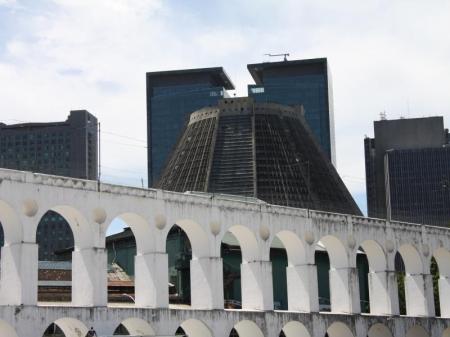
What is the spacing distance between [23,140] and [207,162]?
3203 inches

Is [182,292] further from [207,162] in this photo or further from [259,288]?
[207,162]

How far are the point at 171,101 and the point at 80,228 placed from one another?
132316 millimetres

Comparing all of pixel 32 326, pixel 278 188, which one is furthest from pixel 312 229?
pixel 278 188

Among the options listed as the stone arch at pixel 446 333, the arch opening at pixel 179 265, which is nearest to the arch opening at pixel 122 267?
the arch opening at pixel 179 265

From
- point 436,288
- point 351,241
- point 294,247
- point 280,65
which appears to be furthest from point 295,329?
point 280,65

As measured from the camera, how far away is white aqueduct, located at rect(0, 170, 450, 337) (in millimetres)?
37250

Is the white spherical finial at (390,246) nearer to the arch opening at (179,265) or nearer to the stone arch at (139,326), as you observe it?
the arch opening at (179,265)

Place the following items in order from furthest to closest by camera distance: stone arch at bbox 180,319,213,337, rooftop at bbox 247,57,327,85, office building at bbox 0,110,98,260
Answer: rooftop at bbox 247,57,327,85 → office building at bbox 0,110,98,260 → stone arch at bbox 180,319,213,337

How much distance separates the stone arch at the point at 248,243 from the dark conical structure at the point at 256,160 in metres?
41.6

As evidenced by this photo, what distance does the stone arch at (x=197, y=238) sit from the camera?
148 feet

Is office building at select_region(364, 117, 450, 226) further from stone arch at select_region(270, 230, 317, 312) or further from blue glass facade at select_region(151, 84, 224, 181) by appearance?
stone arch at select_region(270, 230, 317, 312)

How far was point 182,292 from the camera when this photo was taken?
190ft

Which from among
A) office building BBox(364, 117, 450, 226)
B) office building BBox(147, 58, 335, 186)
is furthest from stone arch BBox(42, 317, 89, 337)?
office building BBox(147, 58, 335, 186)

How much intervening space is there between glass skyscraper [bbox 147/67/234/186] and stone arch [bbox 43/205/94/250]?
125938mm
